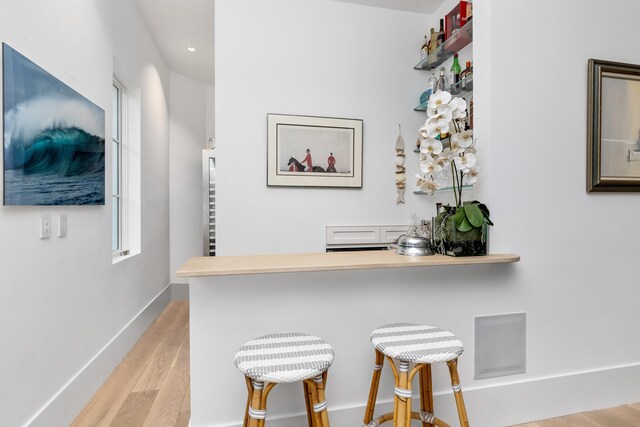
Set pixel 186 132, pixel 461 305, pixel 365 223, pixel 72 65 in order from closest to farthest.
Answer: pixel 461 305 → pixel 72 65 → pixel 365 223 → pixel 186 132

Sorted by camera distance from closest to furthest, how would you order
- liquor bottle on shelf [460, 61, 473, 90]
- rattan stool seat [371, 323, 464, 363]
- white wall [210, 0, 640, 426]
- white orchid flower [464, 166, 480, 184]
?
rattan stool seat [371, 323, 464, 363], white orchid flower [464, 166, 480, 184], white wall [210, 0, 640, 426], liquor bottle on shelf [460, 61, 473, 90]

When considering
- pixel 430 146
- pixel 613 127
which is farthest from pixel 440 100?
pixel 613 127

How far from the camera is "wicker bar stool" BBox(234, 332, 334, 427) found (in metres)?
1.11

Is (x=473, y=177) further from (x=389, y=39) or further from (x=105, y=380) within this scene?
(x=105, y=380)

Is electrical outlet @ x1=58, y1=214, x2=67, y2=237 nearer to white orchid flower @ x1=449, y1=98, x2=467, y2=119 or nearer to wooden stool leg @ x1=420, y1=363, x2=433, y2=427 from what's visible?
wooden stool leg @ x1=420, y1=363, x2=433, y2=427

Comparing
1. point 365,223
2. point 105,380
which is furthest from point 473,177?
point 105,380

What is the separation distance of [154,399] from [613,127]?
310cm

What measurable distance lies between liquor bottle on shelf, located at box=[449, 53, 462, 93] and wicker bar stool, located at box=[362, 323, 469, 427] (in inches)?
74.7

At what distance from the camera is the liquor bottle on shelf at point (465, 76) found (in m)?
2.45

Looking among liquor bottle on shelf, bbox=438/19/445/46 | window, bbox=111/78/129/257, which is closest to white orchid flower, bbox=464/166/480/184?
liquor bottle on shelf, bbox=438/19/445/46

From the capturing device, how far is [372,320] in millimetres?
1671

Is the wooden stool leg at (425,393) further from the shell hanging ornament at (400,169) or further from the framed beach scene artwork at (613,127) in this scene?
the shell hanging ornament at (400,169)

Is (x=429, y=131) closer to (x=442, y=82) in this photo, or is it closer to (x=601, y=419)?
(x=442, y=82)

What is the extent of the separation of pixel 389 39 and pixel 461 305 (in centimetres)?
234
